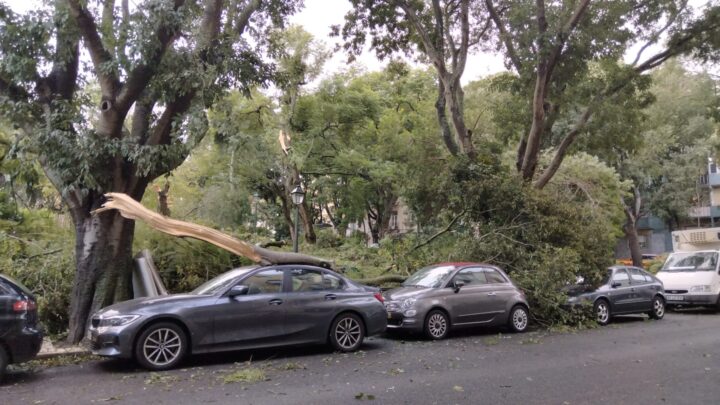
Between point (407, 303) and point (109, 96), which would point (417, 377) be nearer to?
point (407, 303)

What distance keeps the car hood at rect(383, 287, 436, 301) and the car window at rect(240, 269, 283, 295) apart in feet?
9.50

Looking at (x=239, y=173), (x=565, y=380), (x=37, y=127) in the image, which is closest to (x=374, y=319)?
(x=565, y=380)

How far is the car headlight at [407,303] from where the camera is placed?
35.5ft

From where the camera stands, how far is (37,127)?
32.4 feet

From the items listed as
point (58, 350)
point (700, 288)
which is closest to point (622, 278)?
point (700, 288)

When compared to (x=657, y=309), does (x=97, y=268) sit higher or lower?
higher

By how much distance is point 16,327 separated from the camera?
7.16 m

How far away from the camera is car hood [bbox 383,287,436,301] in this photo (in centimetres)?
1099

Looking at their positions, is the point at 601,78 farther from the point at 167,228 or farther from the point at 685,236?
the point at 167,228

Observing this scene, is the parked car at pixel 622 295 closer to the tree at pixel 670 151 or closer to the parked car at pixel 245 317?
the parked car at pixel 245 317

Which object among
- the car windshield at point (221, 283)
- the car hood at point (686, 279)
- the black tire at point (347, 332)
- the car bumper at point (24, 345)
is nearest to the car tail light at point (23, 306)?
the car bumper at point (24, 345)

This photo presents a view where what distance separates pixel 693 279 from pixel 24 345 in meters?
16.7

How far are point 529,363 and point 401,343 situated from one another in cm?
274

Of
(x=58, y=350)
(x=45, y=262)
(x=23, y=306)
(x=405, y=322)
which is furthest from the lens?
(x=45, y=262)
